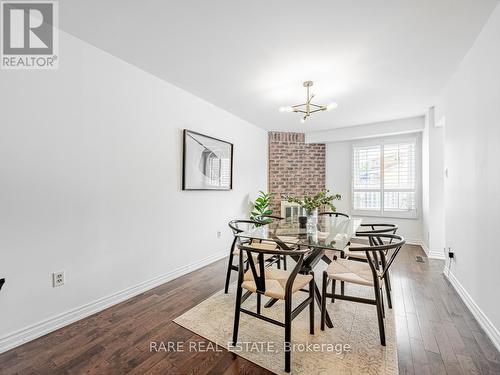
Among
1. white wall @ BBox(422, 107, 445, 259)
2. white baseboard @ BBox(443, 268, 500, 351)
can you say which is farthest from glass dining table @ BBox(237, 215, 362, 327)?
white wall @ BBox(422, 107, 445, 259)

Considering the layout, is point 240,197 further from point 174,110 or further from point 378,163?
point 378,163

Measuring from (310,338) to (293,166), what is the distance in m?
4.24

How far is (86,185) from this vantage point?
2154 mm

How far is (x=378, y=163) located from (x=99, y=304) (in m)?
5.50

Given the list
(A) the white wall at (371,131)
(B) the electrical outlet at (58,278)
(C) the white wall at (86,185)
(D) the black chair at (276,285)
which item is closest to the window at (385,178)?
(A) the white wall at (371,131)

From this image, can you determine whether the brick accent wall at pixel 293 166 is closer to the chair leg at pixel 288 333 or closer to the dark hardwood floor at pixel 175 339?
the dark hardwood floor at pixel 175 339

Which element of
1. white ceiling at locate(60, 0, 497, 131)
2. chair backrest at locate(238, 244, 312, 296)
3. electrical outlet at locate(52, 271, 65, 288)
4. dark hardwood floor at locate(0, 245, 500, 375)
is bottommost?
dark hardwood floor at locate(0, 245, 500, 375)

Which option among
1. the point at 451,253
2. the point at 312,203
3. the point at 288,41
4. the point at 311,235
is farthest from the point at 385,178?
the point at 288,41

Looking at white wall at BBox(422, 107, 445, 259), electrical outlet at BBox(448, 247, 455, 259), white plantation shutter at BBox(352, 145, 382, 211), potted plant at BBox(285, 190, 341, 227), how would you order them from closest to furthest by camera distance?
potted plant at BBox(285, 190, 341, 227) < electrical outlet at BBox(448, 247, 455, 259) < white wall at BBox(422, 107, 445, 259) < white plantation shutter at BBox(352, 145, 382, 211)

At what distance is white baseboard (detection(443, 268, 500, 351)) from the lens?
5.73ft

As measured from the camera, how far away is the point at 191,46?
224 centimetres

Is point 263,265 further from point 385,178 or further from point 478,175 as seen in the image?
point 385,178

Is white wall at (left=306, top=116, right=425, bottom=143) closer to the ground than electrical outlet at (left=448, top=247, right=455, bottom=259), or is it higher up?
→ higher up

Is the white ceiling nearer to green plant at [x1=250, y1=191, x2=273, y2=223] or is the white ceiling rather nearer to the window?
the window
